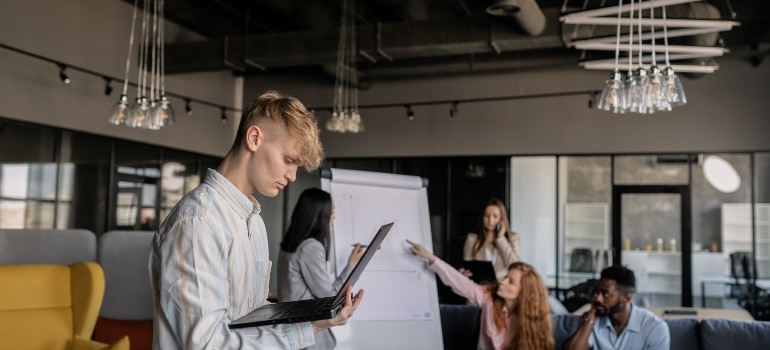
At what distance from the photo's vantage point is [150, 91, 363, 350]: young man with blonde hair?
4.87ft

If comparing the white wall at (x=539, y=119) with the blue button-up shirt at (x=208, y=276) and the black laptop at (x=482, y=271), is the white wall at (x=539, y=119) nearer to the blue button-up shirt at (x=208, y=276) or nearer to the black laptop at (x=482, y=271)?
the black laptop at (x=482, y=271)

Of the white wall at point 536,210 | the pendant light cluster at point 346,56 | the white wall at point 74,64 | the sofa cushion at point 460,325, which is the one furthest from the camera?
the white wall at point 536,210

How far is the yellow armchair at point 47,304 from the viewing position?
4113 mm

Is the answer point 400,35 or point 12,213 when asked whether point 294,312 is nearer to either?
point 400,35

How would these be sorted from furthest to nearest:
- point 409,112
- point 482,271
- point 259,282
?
point 409,112 < point 482,271 < point 259,282

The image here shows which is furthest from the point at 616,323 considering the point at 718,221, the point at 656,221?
the point at 718,221

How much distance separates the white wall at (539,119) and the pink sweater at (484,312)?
615 centimetres

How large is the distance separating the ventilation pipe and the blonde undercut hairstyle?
16.0ft

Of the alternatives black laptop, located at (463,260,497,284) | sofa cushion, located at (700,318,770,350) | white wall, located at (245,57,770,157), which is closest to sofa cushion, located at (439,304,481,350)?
black laptop, located at (463,260,497,284)

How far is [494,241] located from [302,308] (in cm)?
422

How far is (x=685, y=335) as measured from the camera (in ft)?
13.5

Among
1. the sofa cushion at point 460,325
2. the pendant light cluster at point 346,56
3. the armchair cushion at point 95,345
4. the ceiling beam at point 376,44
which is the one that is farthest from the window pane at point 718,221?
the armchair cushion at point 95,345

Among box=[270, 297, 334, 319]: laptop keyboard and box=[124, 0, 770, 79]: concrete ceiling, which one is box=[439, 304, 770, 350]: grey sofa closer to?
box=[270, 297, 334, 319]: laptop keyboard

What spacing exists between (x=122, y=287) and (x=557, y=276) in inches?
249
